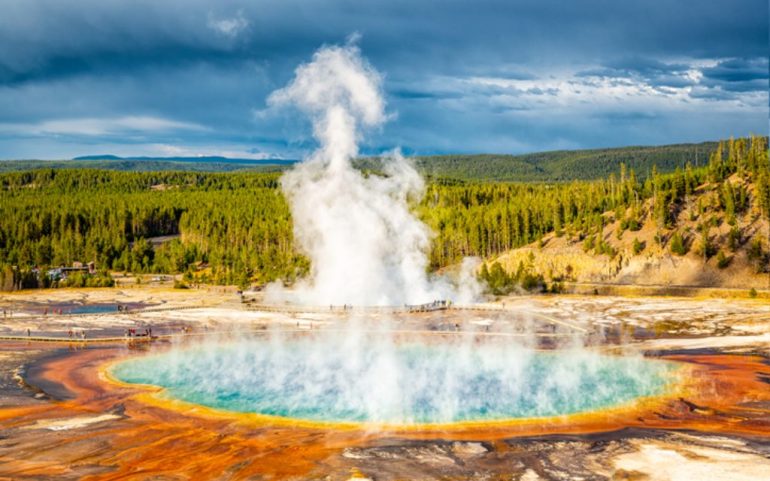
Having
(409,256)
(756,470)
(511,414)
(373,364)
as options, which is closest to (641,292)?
(409,256)

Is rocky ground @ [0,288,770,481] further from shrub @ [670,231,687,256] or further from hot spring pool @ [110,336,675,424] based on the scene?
shrub @ [670,231,687,256]

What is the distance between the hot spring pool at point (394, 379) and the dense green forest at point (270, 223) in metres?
43.5

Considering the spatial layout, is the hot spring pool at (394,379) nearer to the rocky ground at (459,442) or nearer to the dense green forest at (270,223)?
the rocky ground at (459,442)

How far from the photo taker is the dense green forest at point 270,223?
9675 cm

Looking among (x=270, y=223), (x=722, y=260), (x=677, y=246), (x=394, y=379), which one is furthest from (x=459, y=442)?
(x=270, y=223)

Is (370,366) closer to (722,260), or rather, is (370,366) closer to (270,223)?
(722,260)

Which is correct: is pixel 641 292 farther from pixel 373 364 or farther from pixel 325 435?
pixel 325 435

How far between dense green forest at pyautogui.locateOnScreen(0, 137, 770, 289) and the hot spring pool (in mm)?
43459

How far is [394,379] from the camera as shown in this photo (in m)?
39.7

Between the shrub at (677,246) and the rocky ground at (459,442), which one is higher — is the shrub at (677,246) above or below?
above

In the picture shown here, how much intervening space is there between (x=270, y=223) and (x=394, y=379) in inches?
3692

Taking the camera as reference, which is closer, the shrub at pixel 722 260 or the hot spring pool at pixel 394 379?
the hot spring pool at pixel 394 379

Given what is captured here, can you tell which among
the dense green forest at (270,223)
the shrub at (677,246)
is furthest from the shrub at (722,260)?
the dense green forest at (270,223)

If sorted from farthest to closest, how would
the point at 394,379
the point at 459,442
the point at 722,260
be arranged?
the point at 722,260 < the point at 394,379 < the point at 459,442
